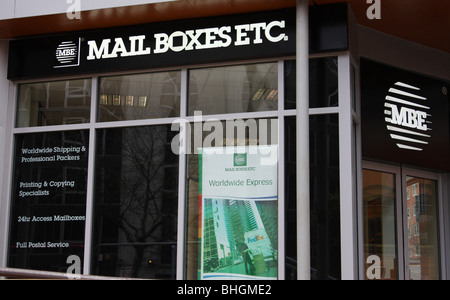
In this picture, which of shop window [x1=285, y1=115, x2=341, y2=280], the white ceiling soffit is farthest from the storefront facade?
Result: the white ceiling soffit

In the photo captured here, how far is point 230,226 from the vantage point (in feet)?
25.4

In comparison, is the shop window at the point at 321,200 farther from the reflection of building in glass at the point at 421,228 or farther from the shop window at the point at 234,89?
the reflection of building in glass at the point at 421,228

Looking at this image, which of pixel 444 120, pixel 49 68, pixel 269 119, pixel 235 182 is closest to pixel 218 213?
pixel 235 182

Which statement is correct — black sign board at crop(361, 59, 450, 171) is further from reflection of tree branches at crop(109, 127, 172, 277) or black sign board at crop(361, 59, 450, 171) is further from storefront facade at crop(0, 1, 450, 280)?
reflection of tree branches at crop(109, 127, 172, 277)

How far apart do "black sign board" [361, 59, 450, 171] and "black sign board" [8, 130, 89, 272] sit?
403cm

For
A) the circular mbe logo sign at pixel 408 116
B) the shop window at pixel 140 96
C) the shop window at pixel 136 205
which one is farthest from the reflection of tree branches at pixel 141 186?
the circular mbe logo sign at pixel 408 116

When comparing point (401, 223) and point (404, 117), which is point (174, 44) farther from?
point (401, 223)

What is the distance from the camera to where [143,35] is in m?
8.35

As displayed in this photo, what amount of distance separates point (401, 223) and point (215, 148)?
10.8 ft

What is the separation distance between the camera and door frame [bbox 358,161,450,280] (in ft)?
30.4

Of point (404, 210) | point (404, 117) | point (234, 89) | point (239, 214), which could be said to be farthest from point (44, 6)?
point (404, 210)

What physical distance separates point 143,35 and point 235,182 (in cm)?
238

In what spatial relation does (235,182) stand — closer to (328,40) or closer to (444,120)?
(328,40)
